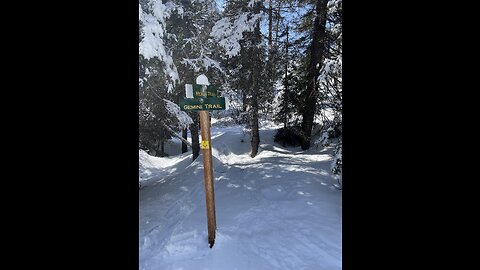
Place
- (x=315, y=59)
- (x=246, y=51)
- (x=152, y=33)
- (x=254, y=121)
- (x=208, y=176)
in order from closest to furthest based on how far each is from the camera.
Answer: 1. (x=208, y=176)
2. (x=152, y=33)
3. (x=315, y=59)
4. (x=246, y=51)
5. (x=254, y=121)

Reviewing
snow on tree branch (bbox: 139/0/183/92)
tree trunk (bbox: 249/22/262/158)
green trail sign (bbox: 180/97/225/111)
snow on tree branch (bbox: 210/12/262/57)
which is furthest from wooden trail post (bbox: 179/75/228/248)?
tree trunk (bbox: 249/22/262/158)

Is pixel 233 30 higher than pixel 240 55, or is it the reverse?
pixel 233 30

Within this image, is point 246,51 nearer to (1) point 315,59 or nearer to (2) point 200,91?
(1) point 315,59

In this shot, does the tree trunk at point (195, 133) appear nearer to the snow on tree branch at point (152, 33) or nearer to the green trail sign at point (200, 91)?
the snow on tree branch at point (152, 33)

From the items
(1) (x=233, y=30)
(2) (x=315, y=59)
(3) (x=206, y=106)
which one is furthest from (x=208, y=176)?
(2) (x=315, y=59)

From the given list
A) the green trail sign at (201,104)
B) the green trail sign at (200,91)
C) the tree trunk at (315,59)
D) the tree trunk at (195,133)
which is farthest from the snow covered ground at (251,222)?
the tree trunk at (195,133)

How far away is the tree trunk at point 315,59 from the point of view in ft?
33.0

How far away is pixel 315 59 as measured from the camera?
11.3 m

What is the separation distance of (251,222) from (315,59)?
8.28 metres
